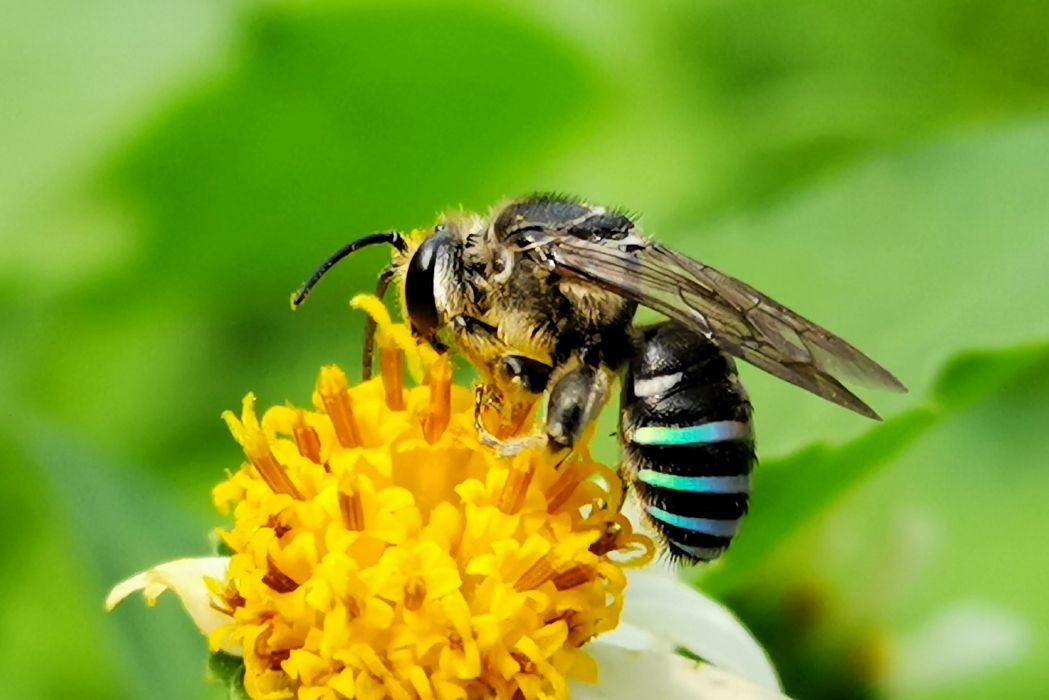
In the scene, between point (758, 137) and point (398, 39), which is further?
point (758, 137)

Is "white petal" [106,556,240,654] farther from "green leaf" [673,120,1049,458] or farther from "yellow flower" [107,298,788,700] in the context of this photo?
"green leaf" [673,120,1049,458]

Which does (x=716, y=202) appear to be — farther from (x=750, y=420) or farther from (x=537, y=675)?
(x=537, y=675)

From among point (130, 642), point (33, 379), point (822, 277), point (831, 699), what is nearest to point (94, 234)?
point (33, 379)

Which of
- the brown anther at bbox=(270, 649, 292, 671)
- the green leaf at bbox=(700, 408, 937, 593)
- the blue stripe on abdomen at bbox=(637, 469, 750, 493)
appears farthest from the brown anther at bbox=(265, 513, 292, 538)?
the green leaf at bbox=(700, 408, 937, 593)

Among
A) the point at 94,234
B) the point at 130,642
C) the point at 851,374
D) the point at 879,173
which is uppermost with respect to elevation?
the point at 94,234

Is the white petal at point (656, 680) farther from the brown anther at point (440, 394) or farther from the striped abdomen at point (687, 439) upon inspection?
the brown anther at point (440, 394)

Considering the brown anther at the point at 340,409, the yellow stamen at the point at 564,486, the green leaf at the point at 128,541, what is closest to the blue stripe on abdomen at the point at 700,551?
the yellow stamen at the point at 564,486
